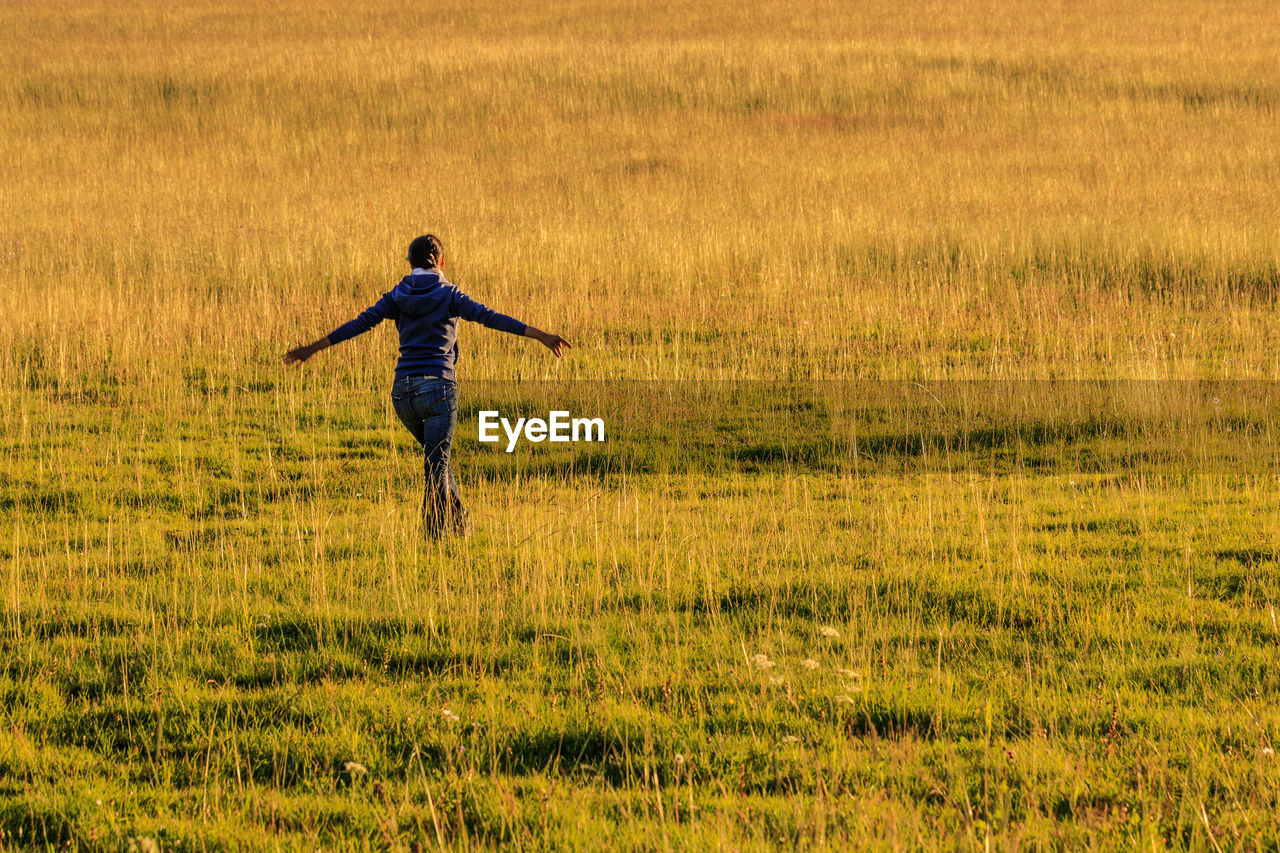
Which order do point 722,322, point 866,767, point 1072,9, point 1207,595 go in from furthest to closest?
point 1072,9, point 722,322, point 1207,595, point 866,767

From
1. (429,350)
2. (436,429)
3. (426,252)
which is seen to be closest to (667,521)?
(436,429)

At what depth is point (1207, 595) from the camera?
6863mm

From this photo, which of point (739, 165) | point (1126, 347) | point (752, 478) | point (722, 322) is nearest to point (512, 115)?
point (739, 165)

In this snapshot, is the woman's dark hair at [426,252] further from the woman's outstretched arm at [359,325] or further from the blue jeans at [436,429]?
the blue jeans at [436,429]

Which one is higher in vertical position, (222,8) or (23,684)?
(222,8)

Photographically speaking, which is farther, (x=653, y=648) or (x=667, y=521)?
(x=667, y=521)

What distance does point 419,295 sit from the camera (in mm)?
7746

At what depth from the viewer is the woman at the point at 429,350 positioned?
7.73 metres

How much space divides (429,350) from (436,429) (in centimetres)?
51

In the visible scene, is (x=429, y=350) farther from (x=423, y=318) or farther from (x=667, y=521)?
(x=667, y=521)

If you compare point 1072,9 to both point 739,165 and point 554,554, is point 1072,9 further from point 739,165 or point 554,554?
point 554,554

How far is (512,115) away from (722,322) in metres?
20.5

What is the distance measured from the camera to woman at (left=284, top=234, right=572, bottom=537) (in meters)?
7.73

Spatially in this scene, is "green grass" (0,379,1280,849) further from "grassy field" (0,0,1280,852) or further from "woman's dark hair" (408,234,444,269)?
"woman's dark hair" (408,234,444,269)
